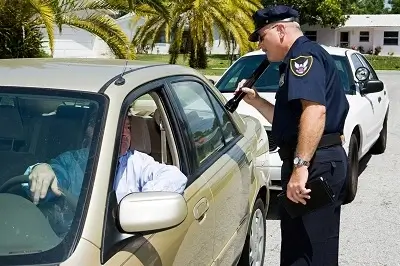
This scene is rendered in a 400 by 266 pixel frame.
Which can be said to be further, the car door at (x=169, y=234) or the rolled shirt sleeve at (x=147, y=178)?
the rolled shirt sleeve at (x=147, y=178)

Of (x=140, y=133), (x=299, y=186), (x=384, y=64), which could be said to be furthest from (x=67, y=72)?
(x=384, y=64)

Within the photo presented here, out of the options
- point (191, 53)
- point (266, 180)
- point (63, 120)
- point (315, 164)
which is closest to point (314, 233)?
point (315, 164)

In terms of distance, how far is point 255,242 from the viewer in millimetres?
4301

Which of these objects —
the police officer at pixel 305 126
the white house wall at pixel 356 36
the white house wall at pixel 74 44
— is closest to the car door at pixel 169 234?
the police officer at pixel 305 126

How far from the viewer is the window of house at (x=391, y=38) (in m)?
52.0

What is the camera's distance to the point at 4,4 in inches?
423

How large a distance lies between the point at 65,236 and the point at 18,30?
10.2 metres

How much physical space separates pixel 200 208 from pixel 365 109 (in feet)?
14.8

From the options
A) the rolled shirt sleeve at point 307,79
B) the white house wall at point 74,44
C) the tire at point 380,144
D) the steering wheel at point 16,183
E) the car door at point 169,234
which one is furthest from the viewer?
the white house wall at point 74,44

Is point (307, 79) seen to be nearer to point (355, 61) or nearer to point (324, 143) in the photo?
point (324, 143)

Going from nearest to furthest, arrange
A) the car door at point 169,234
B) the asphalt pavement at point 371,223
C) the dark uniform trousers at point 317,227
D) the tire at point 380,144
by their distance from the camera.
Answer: the car door at point 169,234 → the dark uniform trousers at point 317,227 → the asphalt pavement at point 371,223 → the tire at point 380,144

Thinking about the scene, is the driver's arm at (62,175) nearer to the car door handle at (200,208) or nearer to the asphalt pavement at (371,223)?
the car door handle at (200,208)

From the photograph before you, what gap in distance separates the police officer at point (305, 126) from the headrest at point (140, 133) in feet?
2.49

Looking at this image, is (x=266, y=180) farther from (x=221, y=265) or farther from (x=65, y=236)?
(x=65, y=236)
